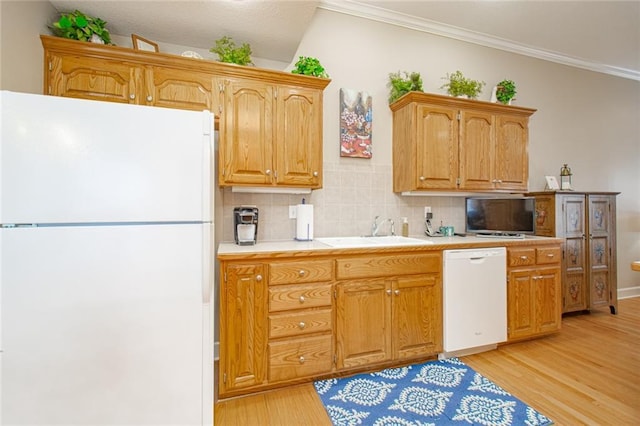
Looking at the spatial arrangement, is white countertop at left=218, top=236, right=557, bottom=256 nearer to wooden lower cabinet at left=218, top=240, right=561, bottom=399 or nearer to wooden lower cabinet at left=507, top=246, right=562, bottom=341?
wooden lower cabinet at left=218, top=240, right=561, bottom=399

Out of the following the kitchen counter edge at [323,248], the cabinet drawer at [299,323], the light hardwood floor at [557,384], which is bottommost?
the light hardwood floor at [557,384]

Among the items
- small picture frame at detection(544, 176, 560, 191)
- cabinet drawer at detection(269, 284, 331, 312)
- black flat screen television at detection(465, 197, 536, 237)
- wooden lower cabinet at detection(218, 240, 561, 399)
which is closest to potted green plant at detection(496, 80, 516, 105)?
black flat screen television at detection(465, 197, 536, 237)

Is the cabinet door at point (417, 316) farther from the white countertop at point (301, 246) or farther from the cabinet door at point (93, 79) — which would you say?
the cabinet door at point (93, 79)

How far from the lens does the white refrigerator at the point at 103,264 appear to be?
1073 millimetres

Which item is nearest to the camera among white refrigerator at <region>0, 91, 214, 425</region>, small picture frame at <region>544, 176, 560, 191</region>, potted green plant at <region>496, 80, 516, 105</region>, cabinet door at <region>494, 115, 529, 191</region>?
white refrigerator at <region>0, 91, 214, 425</region>

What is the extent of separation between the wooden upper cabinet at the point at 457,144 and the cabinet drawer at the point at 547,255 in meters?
0.65

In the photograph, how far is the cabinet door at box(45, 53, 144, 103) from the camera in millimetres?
1735

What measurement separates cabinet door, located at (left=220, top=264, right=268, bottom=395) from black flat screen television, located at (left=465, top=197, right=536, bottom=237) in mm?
2283

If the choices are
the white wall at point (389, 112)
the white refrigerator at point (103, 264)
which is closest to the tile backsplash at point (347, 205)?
the white wall at point (389, 112)

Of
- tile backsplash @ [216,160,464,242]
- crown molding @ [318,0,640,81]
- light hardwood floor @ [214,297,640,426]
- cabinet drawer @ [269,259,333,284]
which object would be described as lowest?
light hardwood floor @ [214,297,640,426]

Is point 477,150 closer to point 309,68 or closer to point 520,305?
point 520,305

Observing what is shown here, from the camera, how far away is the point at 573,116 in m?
3.65

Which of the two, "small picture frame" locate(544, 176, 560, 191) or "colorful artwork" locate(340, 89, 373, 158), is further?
"small picture frame" locate(544, 176, 560, 191)

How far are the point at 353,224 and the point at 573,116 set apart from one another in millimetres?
3378
